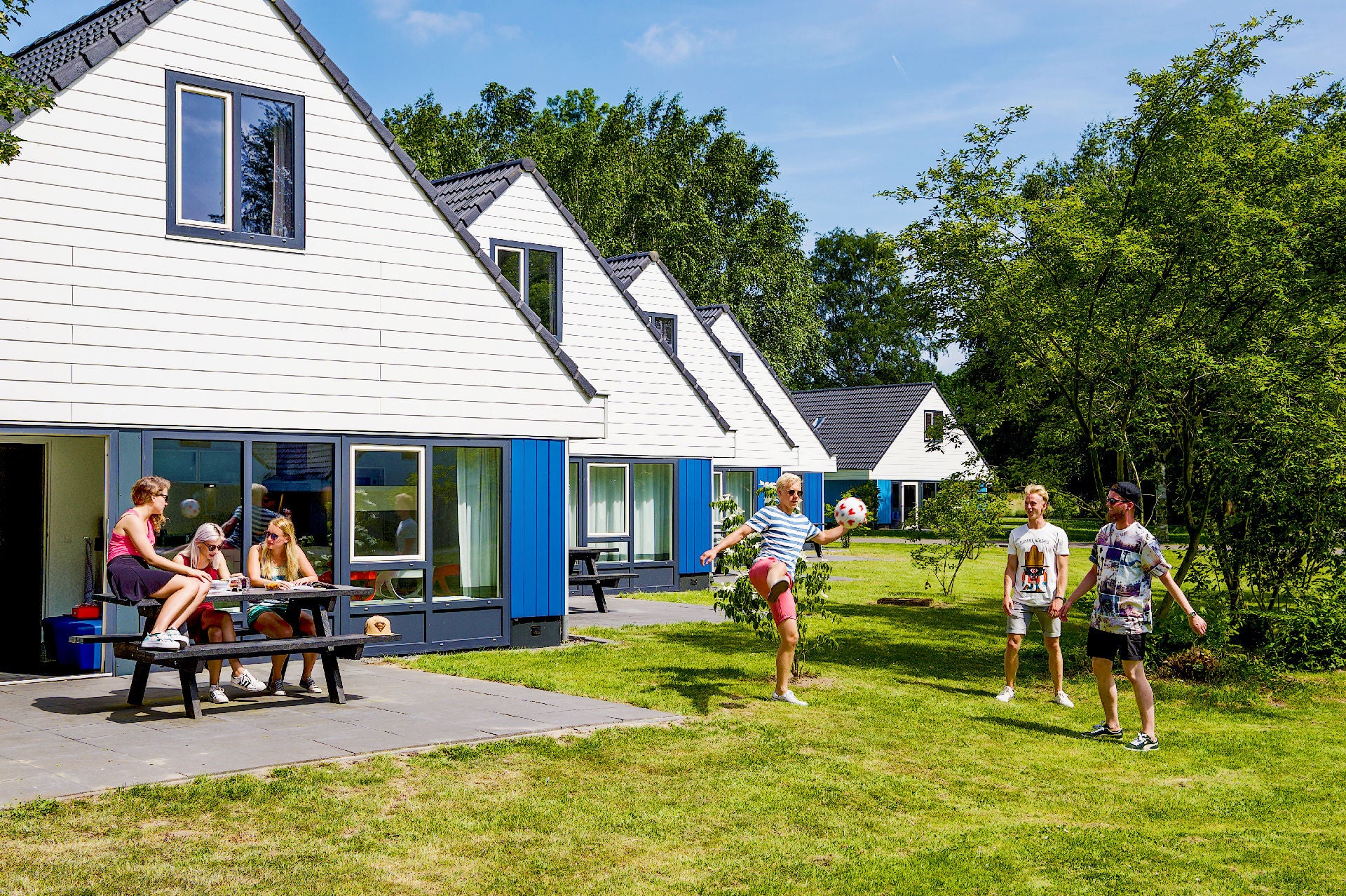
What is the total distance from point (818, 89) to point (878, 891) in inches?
531

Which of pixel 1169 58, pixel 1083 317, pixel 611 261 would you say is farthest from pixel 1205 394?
pixel 611 261

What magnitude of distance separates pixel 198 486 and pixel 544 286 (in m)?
8.62

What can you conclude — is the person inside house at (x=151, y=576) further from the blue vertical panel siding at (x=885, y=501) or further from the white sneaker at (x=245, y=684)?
the blue vertical panel siding at (x=885, y=501)

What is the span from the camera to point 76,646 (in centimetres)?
1143

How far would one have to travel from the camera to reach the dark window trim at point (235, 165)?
11.6 metres

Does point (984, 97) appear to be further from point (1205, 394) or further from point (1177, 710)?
point (1177, 710)

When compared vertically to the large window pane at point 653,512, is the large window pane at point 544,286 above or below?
above

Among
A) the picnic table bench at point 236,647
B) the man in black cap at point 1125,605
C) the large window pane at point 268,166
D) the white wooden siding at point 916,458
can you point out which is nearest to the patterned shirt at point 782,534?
the man in black cap at point 1125,605

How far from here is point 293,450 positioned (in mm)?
12500

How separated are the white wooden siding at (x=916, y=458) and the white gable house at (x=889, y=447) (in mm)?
31

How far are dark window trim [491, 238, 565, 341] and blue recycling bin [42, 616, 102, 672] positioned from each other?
7679 millimetres

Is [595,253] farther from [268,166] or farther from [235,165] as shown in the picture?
[235,165]

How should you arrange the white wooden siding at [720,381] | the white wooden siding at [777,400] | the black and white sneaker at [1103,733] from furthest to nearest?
the white wooden siding at [777,400], the white wooden siding at [720,381], the black and white sneaker at [1103,733]

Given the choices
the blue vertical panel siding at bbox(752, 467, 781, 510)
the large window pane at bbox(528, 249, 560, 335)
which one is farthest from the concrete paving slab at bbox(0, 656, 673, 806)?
the blue vertical panel siding at bbox(752, 467, 781, 510)
